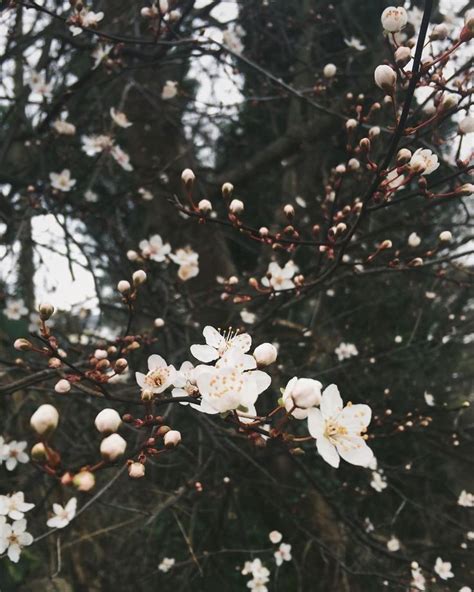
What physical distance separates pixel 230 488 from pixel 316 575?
1009 mm

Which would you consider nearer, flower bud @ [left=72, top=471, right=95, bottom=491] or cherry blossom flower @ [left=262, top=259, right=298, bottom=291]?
flower bud @ [left=72, top=471, right=95, bottom=491]

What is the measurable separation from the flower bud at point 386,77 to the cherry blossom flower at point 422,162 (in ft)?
0.58

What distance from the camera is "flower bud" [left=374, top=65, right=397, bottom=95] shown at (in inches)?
42.9

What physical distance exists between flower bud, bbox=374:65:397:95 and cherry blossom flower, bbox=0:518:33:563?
1632 mm

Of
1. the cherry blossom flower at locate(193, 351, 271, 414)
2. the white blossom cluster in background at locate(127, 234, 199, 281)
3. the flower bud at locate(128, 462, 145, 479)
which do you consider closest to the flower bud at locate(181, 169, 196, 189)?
the cherry blossom flower at locate(193, 351, 271, 414)

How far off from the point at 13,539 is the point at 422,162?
1.65 m

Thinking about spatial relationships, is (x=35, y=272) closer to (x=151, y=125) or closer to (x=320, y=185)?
(x=151, y=125)

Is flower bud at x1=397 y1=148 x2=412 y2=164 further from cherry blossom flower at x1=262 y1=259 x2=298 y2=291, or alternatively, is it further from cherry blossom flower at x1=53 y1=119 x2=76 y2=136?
cherry blossom flower at x1=53 y1=119 x2=76 y2=136

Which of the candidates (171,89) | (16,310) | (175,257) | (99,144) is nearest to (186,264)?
(175,257)

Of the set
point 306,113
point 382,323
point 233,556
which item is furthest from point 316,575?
point 306,113

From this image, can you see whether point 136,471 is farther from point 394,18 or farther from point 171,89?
point 171,89

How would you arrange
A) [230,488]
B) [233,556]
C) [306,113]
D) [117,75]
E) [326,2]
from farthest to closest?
[306,113] < [326,2] < [233,556] < [230,488] < [117,75]

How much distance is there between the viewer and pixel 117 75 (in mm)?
2529

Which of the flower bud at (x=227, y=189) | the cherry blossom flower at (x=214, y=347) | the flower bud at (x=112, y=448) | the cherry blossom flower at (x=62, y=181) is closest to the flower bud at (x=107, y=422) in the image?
the flower bud at (x=112, y=448)
